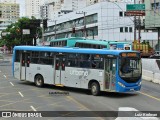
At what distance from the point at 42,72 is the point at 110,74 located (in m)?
6.10

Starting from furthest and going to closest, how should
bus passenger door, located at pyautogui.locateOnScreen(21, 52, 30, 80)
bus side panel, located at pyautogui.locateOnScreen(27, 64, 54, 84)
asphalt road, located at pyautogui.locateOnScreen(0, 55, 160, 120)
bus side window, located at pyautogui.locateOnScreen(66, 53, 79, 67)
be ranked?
bus passenger door, located at pyautogui.locateOnScreen(21, 52, 30, 80) < bus side panel, located at pyautogui.locateOnScreen(27, 64, 54, 84) < bus side window, located at pyautogui.locateOnScreen(66, 53, 79, 67) < asphalt road, located at pyautogui.locateOnScreen(0, 55, 160, 120)

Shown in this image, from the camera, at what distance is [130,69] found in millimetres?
20578

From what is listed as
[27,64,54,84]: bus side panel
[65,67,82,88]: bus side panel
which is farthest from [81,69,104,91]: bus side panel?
[27,64,54,84]: bus side panel

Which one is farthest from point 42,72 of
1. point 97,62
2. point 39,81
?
point 97,62

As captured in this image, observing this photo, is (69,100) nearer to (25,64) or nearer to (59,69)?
(59,69)

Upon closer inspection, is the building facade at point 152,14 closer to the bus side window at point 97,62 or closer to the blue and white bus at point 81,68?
the blue and white bus at point 81,68

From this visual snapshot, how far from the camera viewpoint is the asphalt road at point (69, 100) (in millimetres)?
16812

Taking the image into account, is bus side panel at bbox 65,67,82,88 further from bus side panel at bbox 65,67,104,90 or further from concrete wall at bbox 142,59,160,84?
concrete wall at bbox 142,59,160,84

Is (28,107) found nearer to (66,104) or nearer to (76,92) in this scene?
(66,104)

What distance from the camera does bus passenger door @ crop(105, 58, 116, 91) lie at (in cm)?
2038

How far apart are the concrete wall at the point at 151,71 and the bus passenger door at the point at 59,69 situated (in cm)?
822

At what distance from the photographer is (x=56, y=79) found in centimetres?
2391

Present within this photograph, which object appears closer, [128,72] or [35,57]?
[128,72]

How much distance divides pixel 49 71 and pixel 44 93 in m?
2.72
